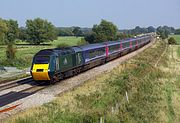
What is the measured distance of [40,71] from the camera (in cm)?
2559

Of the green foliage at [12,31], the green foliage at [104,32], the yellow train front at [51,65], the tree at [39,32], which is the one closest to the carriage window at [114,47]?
the yellow train front at [51,65]

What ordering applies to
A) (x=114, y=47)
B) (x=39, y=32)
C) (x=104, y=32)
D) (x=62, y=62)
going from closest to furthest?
(x=62, y=62), (x=114, y=47), (x=104, y=32), (x=39, y=32)

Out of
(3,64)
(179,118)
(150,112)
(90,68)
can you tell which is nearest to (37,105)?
(150,112)

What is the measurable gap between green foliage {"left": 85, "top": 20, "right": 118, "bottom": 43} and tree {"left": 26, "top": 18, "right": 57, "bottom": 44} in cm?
2562

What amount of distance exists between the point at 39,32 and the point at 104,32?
30749 millimetres

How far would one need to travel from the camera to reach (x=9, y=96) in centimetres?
2242

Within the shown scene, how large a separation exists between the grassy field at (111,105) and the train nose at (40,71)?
2882mm

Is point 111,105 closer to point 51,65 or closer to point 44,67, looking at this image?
point 51,65

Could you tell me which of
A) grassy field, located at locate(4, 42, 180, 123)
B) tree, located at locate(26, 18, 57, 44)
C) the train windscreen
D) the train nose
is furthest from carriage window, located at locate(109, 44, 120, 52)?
tree, located at locate(26, 18, 57, 44)

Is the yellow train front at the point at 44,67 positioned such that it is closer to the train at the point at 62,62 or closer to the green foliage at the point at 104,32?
the train at the point at 62,62

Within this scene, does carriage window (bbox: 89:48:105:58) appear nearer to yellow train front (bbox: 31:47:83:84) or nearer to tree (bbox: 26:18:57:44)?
yellow train front (bbox: 31:47:83:84)

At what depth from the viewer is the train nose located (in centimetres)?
2552

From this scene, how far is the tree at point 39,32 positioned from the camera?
5763 inches

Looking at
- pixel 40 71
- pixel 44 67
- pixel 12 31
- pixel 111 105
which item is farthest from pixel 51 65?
pixel 12 31
